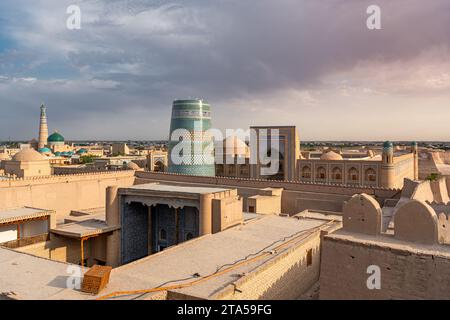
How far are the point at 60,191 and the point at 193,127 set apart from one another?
9.40 metres

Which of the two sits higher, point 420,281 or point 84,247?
point 420,281

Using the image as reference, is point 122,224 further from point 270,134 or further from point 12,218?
point 270,134

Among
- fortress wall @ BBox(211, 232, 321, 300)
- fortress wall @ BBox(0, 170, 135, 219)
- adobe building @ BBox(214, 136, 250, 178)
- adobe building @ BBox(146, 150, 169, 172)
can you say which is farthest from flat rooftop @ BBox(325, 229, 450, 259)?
adobe building @ BBox(146, 150, 169, 172)

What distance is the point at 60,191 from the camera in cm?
2203

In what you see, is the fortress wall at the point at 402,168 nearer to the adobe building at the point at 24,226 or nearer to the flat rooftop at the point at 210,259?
the flat rooftop at the point at 210,259

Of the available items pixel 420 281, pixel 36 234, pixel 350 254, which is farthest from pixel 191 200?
pixel 420 281

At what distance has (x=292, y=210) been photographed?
770 inches

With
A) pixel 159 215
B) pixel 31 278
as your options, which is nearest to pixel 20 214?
pixel 159 215

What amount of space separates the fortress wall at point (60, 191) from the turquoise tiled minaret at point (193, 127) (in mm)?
3883

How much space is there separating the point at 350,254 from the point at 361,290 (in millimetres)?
633

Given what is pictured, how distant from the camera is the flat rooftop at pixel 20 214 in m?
14.6

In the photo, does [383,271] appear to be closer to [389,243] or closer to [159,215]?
[389,243]

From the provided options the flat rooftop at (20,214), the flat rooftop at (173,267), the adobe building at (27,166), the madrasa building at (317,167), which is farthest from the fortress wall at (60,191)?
Answer: the madrasa building at (317,167)
